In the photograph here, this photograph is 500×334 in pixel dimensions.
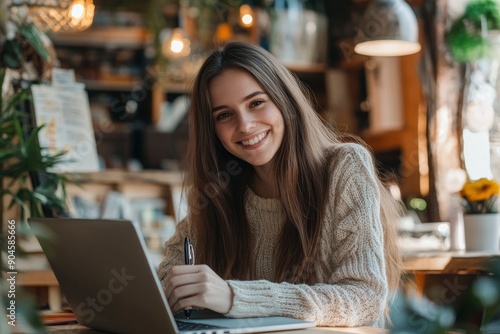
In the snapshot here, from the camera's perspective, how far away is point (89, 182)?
13.2ft

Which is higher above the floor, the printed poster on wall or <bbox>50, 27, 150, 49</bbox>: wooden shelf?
<bbox>50, 27, 150, 49</bbox>: wooden shelf

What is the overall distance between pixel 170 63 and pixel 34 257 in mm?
2857

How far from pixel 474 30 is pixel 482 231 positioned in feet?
4.14

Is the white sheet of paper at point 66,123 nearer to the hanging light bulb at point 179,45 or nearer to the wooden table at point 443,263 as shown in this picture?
the wooden table at point 443,263

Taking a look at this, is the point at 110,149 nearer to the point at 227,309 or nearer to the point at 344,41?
the point at 344,41

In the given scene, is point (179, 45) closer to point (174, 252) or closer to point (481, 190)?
point (481, 190)

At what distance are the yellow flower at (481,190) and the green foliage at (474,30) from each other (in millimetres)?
987

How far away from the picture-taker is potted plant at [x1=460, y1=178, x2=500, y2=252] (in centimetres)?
311

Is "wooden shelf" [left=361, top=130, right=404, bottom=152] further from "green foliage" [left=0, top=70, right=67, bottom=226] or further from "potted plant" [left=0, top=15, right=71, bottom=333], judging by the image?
"green foliage" [left=0, top=70, right=67, bottom=226]

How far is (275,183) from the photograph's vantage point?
2.02 m

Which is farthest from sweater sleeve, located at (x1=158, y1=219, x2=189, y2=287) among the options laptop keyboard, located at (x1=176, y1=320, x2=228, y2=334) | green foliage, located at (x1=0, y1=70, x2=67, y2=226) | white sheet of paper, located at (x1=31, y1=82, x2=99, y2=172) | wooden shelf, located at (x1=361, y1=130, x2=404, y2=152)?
wooden shelf, located at (x1=361, y1=130, x2=404, y2=152)

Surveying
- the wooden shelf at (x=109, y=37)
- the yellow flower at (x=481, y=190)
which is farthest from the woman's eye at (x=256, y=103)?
the wooden shelf at (x=109, y=37)

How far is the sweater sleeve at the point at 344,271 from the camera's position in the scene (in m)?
1.51

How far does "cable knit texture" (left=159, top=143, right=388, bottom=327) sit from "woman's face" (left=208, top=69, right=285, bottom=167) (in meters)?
0.16
